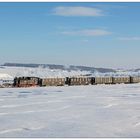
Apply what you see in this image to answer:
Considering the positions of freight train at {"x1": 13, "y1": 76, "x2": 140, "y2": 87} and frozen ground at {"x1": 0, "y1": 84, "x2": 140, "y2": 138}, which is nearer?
frozen ground at {"x1": 0, "y1": 84, "x2": 140, "y2": 138}

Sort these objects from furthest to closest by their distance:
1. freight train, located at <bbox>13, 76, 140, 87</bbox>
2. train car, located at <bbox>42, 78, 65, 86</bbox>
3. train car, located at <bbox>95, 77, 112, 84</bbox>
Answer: train car, located at <bbox>95, 77, 112, 84</bbox>
train car, located at <bbox>42, 78, 65, 86</bbox>
freight train, located at <bbox>13, 76, 140, 87</bbox>

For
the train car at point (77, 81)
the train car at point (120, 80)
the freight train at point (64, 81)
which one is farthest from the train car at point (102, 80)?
the train car at point (77, 81)

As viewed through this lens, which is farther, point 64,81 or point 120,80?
point 120,80

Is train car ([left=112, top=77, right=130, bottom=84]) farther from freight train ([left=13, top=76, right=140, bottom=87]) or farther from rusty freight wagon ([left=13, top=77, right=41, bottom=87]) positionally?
rusty freight wagon ([left=13, top=77, right=41, bottom=87])

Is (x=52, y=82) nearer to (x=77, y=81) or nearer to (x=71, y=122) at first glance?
(x=77, y=81)

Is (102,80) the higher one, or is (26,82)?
(102,80)

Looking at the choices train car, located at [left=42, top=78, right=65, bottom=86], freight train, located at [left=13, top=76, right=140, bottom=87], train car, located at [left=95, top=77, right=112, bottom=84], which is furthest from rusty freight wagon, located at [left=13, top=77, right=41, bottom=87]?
train car, located at [left=95, top=77, right=112, bottom=84]

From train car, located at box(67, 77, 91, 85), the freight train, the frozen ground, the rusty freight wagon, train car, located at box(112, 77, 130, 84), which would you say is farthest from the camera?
train car, located at box(112, 77, 130, 84)

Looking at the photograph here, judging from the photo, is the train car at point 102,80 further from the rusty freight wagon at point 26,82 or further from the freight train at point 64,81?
the rusty freight wagon at point 26,82

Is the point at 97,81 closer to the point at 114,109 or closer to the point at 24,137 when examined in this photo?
the point at 114,109

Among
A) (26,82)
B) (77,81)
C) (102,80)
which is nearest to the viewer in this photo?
(26,82)

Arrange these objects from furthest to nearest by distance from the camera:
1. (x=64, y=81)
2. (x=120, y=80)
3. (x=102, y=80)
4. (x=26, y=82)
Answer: (x=120, y=80), (x=102, y=80), (x=64, y=81), (x=26, y=82)

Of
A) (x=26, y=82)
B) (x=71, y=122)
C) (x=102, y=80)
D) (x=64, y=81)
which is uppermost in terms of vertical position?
(x=102, y=80)

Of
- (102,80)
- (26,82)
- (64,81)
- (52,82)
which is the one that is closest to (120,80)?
(102,80)
